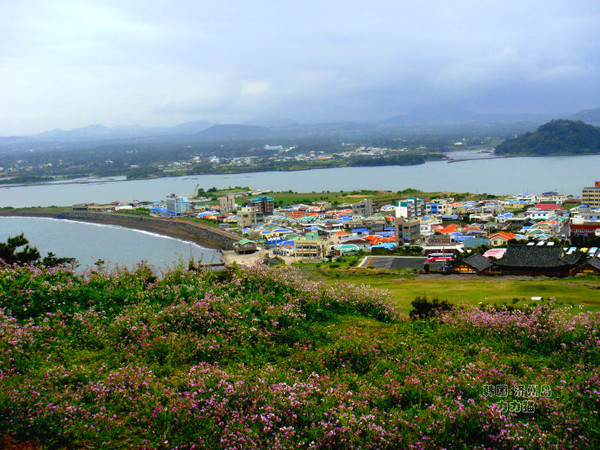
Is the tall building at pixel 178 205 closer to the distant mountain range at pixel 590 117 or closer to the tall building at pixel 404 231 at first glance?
the tall building at pixel 404 231

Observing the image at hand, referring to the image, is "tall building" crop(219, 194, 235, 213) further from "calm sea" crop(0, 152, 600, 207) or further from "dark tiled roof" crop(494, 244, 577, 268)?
"dark tiled roof" crop(494, 244, 577, 268)

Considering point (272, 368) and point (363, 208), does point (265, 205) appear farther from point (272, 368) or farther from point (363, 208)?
point (272, 368)

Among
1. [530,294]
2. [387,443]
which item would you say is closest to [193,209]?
[530,294]

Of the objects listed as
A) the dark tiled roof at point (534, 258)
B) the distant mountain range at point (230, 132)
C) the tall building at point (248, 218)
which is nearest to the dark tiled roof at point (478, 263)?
the dark tiled roof at point (534, 258)

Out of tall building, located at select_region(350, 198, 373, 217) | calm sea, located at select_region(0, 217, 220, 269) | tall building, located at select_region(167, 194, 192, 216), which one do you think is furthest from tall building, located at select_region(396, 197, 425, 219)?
tall building, located at select_region(167, 194, 192, 216)

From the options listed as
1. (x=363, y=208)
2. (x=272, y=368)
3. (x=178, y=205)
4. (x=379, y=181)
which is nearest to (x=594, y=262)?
(x=272, y=368)

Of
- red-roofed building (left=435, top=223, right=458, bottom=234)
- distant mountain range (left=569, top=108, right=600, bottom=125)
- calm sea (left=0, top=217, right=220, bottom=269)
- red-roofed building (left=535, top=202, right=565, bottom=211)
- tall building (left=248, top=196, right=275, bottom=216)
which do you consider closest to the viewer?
calm sea (left=0, top=217, right=220, bottom=269)
